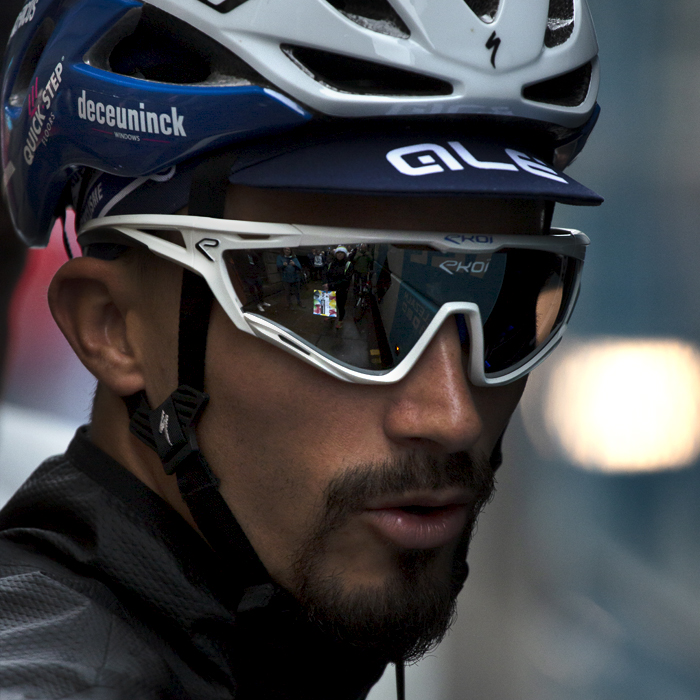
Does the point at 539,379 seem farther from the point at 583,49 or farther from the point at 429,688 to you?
the point at 583,49

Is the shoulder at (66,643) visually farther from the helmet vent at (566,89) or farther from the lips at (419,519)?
the helmet vent at (566,89)

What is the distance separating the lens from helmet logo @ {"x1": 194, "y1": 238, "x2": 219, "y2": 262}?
4.25 feet

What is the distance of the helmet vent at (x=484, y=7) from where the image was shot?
136 cm

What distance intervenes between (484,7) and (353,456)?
30.3 inches

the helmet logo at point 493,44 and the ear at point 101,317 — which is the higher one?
the helmet logo at point 493,44

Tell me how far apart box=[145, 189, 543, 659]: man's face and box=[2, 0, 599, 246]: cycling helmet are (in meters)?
0.13

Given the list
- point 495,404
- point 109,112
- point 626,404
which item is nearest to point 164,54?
point 109,112

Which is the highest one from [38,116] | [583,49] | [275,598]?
[583,49]

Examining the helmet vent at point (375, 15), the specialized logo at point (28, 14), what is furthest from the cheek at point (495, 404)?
the specialized logo at point (28, 14)

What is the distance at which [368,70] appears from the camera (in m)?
1.31

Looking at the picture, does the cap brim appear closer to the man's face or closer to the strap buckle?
the man's face

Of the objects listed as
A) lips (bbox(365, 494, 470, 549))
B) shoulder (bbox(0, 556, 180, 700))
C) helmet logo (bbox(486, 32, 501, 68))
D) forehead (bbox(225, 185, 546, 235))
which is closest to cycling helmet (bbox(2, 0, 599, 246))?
helmet logo (bbox(486, 32, 501, 68))

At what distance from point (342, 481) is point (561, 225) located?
1.49 metres

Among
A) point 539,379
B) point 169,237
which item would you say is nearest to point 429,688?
point 539,379
